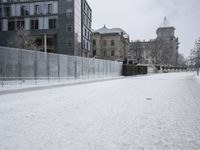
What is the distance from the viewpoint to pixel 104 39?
3361 inches

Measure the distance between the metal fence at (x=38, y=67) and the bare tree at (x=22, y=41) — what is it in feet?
56.3

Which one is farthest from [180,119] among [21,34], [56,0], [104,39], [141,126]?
[104,39]

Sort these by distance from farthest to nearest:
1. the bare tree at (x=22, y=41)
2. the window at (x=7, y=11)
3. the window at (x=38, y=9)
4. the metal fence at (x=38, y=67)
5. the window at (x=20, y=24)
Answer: the window at (x=7, y=11), the window at (x=20, y=24), the window at (x=38, y=9), the bare tree at (x=22, y=41), the metal fence at (x=38, y=67)

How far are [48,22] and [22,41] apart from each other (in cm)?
1023

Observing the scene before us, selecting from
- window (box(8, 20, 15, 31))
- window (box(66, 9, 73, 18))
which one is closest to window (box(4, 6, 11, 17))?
window (box(8, 20, 15, 31))

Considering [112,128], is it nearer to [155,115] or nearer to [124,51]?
[155,115]

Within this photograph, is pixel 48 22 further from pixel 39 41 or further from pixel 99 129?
pixel 99 129

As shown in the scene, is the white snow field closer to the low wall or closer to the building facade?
the low wall

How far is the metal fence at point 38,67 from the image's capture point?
19.0m

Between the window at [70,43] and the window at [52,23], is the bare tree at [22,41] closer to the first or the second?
the window at [52,23]

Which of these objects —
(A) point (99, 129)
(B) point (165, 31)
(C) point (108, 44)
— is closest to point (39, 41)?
(C) point (108, 44)

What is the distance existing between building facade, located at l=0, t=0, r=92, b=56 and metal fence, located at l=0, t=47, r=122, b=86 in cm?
2237

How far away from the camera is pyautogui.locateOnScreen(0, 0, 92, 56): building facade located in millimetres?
54438

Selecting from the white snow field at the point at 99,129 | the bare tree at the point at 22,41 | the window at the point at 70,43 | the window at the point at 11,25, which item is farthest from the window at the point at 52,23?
the white snow field at the point at 99,129
